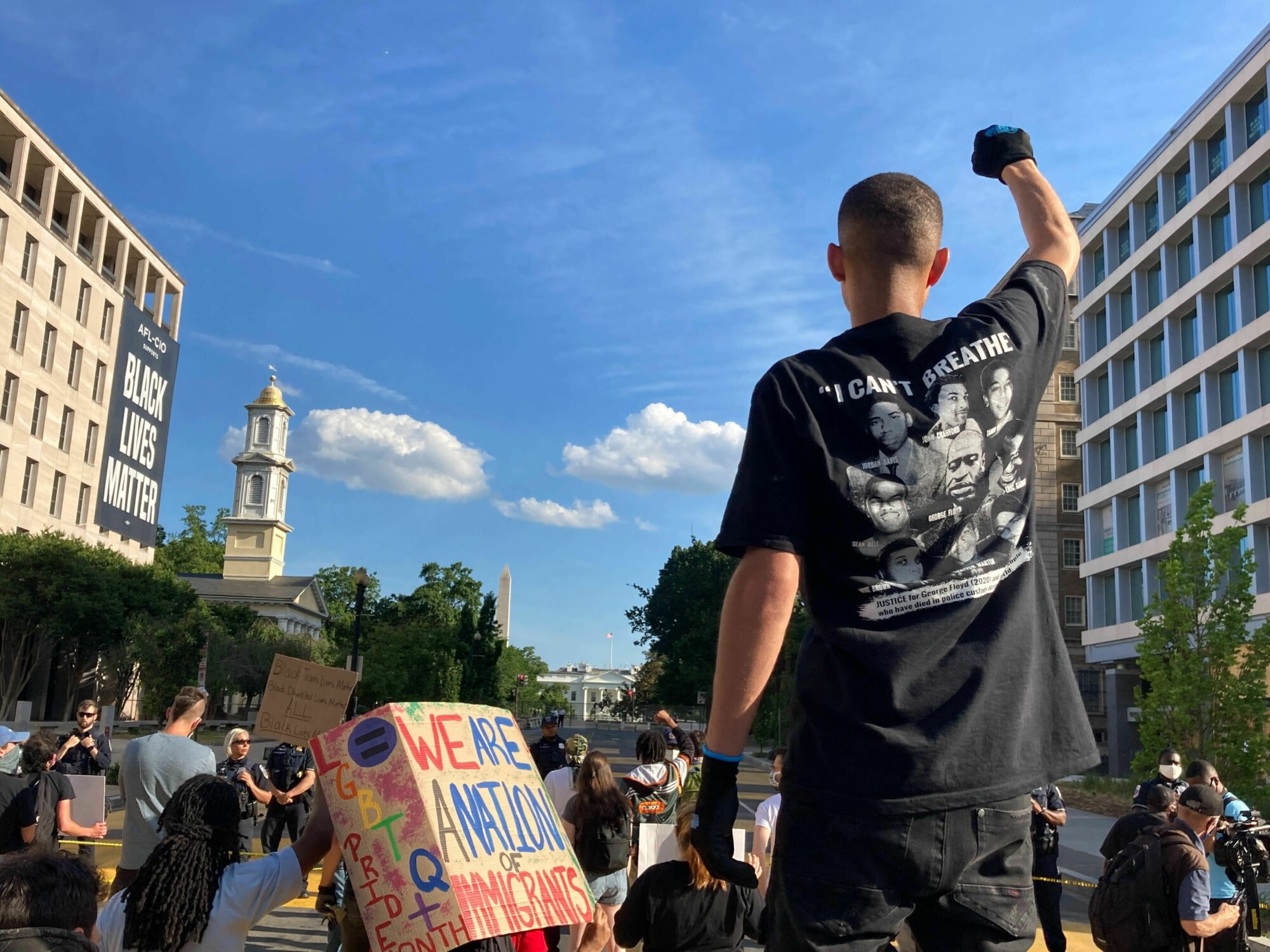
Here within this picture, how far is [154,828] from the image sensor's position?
6.60 metres

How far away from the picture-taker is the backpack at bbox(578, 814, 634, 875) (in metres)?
7.72

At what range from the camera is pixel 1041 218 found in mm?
2566

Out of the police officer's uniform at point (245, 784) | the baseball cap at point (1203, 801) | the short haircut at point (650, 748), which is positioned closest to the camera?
the baseball cap at point (1203, 801)

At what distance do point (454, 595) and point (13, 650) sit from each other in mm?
48461

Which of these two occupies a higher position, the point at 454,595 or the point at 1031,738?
the point at 454,595

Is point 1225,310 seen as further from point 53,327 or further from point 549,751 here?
point 53,327

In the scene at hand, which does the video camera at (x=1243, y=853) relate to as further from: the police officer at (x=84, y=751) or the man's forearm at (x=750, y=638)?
the police officer at (x=84, y=751)

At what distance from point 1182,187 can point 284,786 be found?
41.7 metres

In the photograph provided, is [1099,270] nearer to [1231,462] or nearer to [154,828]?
[1231,462]

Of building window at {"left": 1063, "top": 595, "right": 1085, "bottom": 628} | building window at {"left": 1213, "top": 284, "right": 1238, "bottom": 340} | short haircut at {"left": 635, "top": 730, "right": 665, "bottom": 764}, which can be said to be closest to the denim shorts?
short haircut at {"left": 635, "top": 730, "right": 665, "bottom": 764}

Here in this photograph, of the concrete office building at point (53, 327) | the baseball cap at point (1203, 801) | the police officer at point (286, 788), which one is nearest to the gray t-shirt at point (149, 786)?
the police officer at point (286, 788)

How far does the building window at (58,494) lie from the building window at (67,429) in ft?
4.22

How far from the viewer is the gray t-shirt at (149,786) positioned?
22.0 feet

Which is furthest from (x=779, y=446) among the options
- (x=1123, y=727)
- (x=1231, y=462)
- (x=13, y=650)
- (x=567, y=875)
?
(x=13, y=650)
